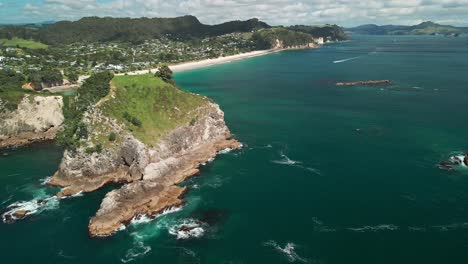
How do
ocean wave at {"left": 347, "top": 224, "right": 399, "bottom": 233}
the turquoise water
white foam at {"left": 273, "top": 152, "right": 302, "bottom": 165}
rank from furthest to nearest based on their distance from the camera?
white foam at {"left": 273, "top": 152, "right": 302, "bottom": 165}
ocean wave at {"left": 347, "top": 224, "right": 399, "bottom": 233}
the turquoise water

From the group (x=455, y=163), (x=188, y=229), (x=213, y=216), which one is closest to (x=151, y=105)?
(x=213, y=216)

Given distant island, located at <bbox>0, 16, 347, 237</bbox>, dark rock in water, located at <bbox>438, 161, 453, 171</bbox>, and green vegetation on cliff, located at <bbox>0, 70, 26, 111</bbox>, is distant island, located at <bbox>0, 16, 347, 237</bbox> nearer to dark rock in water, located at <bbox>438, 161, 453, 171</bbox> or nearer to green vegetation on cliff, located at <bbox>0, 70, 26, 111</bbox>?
green vegetation on cliff, located at <bbox>0, 70, 26, 111</bbox>

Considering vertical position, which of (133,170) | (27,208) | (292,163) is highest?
(133,170)

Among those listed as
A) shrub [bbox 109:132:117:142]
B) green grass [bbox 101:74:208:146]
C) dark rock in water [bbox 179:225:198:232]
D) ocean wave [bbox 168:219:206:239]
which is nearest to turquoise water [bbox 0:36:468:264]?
ocean wave [bbox 168:219:206:239]

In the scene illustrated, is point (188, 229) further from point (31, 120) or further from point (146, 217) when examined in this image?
point (31, 120)

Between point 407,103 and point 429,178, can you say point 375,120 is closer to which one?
point 407,103

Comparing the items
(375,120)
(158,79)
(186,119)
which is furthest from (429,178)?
(158,79)
